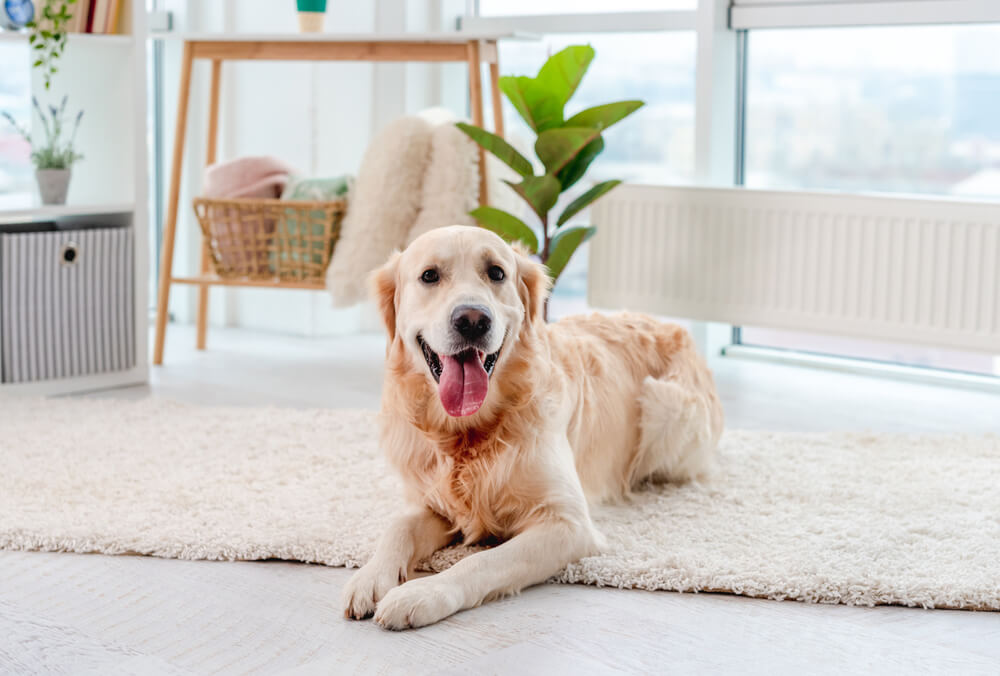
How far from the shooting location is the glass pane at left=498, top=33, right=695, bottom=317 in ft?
14.0

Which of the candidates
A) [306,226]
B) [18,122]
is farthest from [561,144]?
[18,122]

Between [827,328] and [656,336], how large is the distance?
1365mm

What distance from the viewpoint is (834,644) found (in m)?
1.68

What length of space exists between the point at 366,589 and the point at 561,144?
Answer: 78.0 inches

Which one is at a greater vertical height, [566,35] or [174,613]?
[566,35]

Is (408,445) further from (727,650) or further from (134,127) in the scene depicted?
(134,127)

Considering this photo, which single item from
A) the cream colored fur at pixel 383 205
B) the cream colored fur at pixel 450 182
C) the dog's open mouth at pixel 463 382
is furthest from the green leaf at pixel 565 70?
the dog's open mouth at pixel 463 382

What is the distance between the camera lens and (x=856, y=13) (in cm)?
379

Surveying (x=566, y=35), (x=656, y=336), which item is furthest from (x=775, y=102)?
(x=656, y=336)

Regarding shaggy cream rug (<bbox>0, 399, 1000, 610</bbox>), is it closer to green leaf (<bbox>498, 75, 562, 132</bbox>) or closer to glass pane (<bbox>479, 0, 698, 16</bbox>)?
green leaf (<bbox>498, 75, 562, 132</bbox>)

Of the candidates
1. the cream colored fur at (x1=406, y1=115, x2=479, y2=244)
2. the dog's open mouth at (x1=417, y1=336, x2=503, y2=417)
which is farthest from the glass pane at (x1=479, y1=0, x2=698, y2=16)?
the dog's open mouth at (x1=417, y1=336, x2=503, y2=417)

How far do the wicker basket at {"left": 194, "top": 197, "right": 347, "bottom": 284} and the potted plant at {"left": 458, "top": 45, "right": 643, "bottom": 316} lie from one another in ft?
1.84

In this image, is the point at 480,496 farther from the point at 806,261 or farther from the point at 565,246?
the point at 806,261

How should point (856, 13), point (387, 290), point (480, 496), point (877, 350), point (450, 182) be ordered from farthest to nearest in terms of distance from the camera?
point (877, 350) < point (856, 13) < point (450, 182) < point (387, 290) < point (480, 496)
